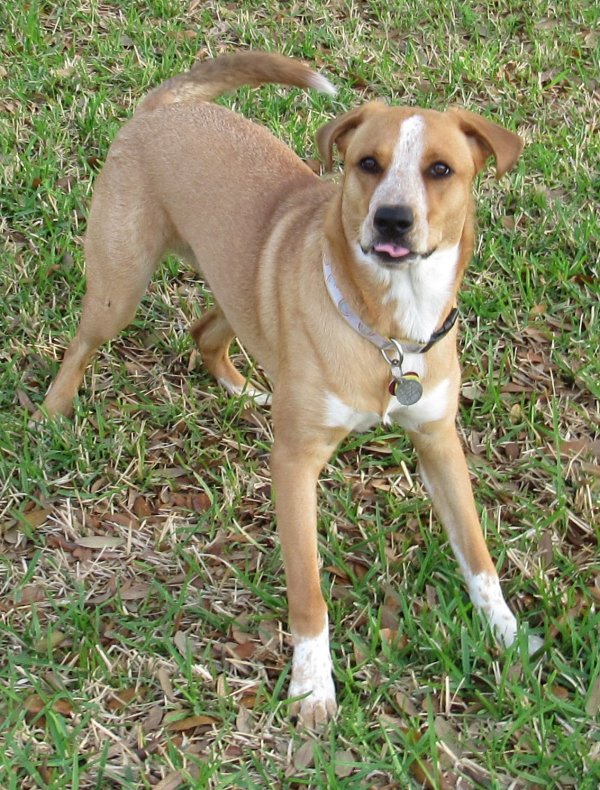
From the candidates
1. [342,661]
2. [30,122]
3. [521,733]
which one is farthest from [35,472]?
[30,122]

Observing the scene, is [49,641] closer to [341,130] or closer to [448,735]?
[448,735]

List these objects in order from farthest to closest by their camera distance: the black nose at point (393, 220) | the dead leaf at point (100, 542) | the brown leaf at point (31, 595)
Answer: the dead leaf at point (100, 542)
the brown leaf at point (31, 595)
the black nose at point (393, 220)

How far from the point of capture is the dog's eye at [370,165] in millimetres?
3031

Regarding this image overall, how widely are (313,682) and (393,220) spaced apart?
1.57 metres

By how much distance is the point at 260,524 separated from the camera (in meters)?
3.92

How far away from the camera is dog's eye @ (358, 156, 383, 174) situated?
9.95 feet

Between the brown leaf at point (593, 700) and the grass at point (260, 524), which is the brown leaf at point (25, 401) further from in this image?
the brown leaf at point (593, 700)

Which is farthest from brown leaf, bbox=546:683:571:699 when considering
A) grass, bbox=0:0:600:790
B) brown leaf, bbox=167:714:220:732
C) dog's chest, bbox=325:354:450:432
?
brown leaf, bbox=167:714:220:732

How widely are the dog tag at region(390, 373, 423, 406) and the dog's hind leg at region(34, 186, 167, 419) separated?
1492mm

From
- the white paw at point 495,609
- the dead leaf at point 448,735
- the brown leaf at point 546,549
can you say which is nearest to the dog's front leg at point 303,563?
the dead leaf at point 448,735

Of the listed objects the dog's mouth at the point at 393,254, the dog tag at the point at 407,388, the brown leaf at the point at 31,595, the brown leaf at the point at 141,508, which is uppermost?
the dog's mouth at the point at 393,254

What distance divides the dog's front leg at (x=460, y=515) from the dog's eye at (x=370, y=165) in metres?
0.97

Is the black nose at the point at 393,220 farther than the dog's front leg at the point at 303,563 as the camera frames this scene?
No

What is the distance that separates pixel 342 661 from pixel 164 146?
2.28 m
